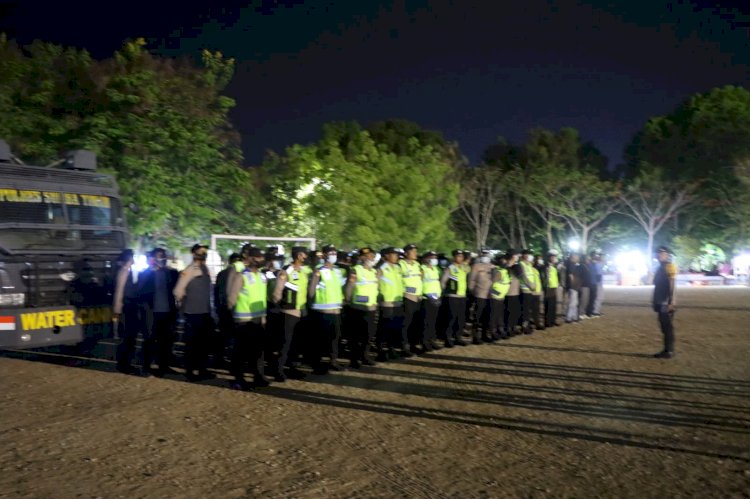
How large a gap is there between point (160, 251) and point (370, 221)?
65.7 ft

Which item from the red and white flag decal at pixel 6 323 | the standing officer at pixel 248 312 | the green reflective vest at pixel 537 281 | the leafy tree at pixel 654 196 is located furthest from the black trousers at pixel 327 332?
the leafy tree at pixel 654 196

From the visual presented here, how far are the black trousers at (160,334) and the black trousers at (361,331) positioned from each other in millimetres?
2661

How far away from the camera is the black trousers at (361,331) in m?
10.7

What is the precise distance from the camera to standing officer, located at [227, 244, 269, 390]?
8.92 metres

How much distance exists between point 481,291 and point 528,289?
1890 mm

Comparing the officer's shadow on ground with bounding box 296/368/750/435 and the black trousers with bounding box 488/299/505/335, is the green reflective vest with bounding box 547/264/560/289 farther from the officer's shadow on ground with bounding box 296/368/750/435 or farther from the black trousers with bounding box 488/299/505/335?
the officer's shadow on ground with bounding box 296/368/750/435

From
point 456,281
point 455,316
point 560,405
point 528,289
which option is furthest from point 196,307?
point 528,289

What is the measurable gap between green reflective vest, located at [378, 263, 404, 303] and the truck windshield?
442cm

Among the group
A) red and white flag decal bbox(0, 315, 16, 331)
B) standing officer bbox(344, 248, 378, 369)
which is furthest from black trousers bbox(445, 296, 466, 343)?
red and white flag decal bbox(0, 315, 16, 331)

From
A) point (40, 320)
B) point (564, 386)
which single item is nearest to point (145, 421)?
point (40, 320)

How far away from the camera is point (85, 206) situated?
11500 millimetres

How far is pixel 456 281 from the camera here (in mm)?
12797

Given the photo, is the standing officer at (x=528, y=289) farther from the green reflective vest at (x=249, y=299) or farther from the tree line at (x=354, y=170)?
the tree line at (x=354, y=170)

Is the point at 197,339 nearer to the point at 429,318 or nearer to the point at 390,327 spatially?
the point at 390,327
